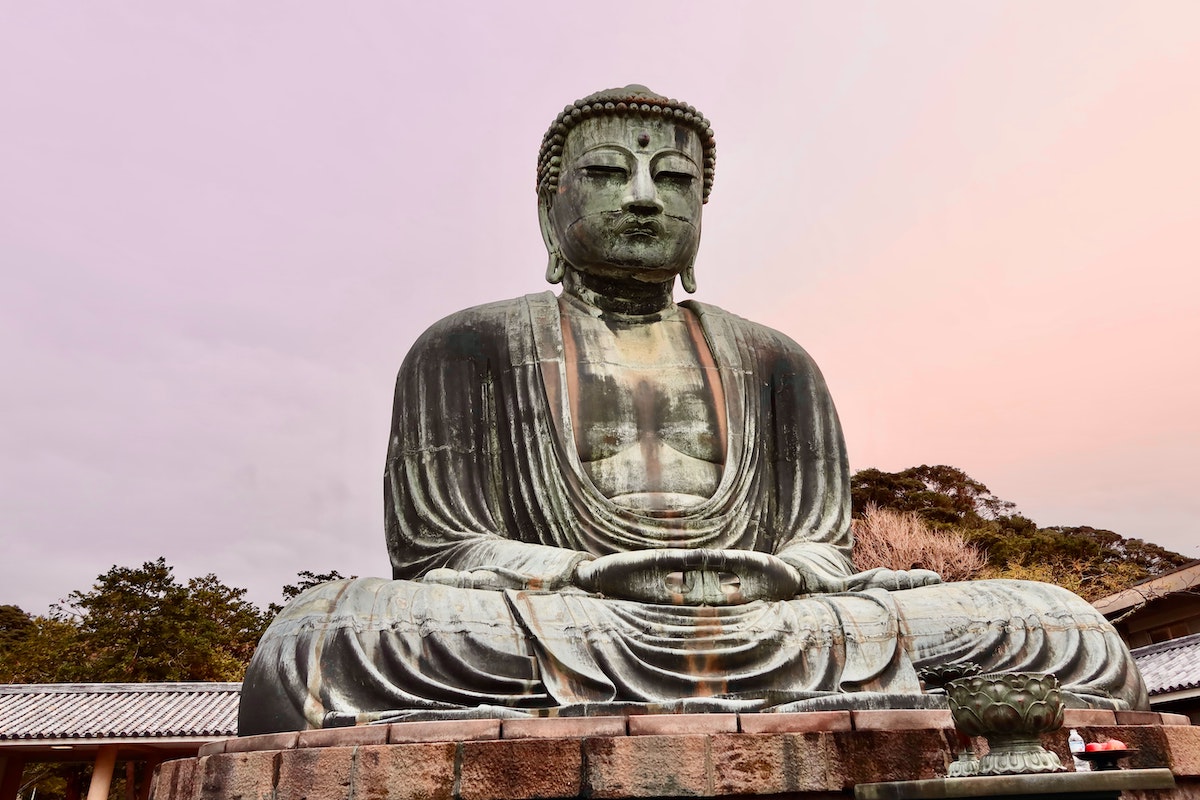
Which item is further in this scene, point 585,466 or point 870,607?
point 585,466

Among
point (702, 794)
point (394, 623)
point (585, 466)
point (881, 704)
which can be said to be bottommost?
point (702, 794)

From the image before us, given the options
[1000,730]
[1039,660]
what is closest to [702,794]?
[1000,730]

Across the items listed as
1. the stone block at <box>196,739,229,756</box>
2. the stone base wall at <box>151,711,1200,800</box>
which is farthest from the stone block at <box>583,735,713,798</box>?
A: the stone block at <box>196,739,229,756</box>

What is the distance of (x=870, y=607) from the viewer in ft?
16.6

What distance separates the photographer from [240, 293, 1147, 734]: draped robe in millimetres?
4617

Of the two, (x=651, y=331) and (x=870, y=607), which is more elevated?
(x=651, y=331)

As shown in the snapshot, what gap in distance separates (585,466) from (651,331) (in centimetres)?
134

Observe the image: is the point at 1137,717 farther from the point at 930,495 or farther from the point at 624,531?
the point at 930,495

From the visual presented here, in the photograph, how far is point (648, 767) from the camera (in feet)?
12.3

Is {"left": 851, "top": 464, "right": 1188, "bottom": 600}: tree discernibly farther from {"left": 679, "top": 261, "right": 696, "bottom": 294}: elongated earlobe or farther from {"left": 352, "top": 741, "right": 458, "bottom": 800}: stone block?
{"left": 352, "top": 741, "right": 458, "bottom": 800}: stone block

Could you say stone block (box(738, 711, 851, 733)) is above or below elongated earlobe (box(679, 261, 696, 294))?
below

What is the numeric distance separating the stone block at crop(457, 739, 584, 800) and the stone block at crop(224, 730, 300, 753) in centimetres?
87

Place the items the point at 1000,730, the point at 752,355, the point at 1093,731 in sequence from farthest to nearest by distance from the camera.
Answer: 1. the point at 752,355
2. the point at 1093,731
3. the point at 1000,730

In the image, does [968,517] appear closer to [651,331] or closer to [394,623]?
[651,331]
